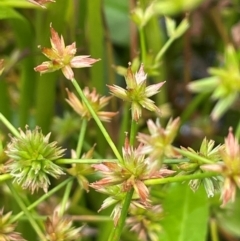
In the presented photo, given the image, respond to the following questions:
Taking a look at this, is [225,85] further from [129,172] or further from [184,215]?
[184,215]

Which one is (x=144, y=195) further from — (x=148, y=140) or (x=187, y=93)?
(x=187, y=93)

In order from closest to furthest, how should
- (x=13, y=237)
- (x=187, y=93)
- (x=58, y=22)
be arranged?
1. (x=13, y=237)
2. (x=58, y=22)
3. (x=187, y=93)

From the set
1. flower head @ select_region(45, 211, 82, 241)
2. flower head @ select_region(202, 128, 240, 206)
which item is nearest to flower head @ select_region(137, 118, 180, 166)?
flower head @ select_region(202, 128, 240, 206)

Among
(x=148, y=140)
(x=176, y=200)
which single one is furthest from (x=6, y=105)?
(x=148, y=140)

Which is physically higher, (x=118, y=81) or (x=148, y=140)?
(x=118, y=81)

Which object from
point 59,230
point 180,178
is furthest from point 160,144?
point 59,230
